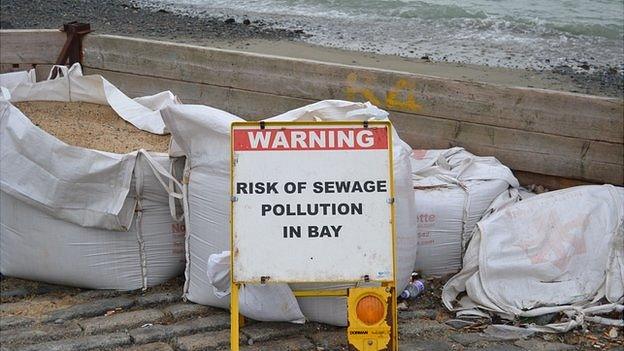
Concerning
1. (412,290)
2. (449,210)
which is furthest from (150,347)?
(449,210)

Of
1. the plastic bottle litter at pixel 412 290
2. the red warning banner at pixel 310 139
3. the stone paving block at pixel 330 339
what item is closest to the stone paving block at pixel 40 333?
the stone paving block at pixel 330 339

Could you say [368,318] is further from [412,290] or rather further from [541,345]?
[412,290]

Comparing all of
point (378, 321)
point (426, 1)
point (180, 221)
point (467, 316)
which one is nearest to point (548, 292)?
point (467, 316)

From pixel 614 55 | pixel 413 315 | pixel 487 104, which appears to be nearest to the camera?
pixel 413 315

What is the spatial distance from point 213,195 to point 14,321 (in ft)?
3.91

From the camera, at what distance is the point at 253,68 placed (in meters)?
6.14

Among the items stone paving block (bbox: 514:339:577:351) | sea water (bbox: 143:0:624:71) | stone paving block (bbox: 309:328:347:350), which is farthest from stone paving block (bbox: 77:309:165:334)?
sea water (bbox: 143:0:624:71)

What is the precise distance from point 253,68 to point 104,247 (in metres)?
1.84

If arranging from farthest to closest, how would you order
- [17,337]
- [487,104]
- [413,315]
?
[487,104] → [413,315] → [17,337]

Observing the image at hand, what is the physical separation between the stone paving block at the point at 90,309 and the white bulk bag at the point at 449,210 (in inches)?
63.7

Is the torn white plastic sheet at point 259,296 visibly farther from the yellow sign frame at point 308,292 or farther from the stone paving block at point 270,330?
the yellow sign frame at point 308,292

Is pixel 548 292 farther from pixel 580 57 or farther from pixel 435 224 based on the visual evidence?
pixel 580 57

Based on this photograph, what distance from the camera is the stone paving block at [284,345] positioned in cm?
418

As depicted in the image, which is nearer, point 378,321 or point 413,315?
point 378,321
